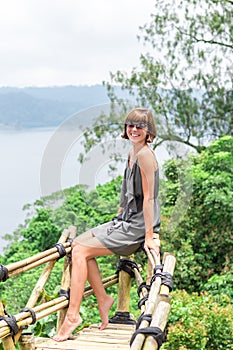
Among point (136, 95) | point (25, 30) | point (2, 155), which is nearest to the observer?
point (136, 95)

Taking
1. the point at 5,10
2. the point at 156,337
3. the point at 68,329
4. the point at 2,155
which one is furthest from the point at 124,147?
the point at 5,10

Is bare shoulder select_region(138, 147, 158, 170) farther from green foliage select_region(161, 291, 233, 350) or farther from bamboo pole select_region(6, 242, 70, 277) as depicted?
green foliage select_region(161, 291, 233, 350)

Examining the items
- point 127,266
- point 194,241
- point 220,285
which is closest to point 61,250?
point 127,266

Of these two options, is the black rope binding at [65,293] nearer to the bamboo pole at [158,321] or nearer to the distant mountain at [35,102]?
the bamboo pole at [158,321]

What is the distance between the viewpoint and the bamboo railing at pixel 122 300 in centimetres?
196

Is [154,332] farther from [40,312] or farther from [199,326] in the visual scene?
[199,326]

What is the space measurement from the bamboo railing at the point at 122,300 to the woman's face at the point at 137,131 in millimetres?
464

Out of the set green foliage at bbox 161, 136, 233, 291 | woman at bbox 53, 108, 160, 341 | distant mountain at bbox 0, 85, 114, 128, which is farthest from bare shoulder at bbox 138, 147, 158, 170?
green foliage at bbox 161, 136, 233, 291

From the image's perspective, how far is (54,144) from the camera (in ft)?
9.85

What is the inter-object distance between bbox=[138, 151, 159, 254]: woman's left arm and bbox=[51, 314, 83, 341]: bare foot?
421mm

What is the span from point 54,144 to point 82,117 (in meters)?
0.17


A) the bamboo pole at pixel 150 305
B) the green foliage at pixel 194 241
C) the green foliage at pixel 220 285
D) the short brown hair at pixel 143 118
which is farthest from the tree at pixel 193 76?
the bamboo pole at pixel 150 305

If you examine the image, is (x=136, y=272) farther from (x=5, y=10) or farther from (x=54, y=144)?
(x=5, y=10)

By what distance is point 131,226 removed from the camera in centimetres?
296
